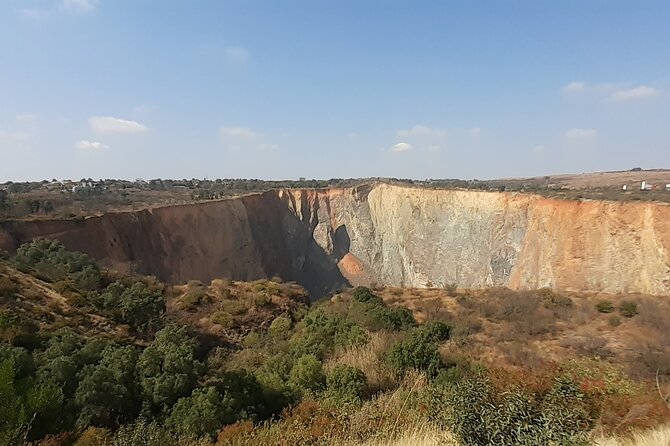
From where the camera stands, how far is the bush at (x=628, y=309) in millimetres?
17984

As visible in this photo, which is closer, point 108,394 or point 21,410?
point 21,410

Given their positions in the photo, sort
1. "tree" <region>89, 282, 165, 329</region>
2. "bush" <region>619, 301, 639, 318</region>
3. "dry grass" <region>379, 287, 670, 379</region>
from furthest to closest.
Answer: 1. "bush" <region>619, 301, 639, 318</region>
2. "tree" <region>89, 282, 165, 329</region>
3. "dry grass" <region>379, 287, 670, 379</region>

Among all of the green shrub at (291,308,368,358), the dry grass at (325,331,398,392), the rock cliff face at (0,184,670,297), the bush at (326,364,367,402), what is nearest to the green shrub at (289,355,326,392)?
the bush at (326,364,367,402)

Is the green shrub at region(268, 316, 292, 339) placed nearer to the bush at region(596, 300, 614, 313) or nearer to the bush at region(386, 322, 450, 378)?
the bush at region(386, 322, 450, 378)

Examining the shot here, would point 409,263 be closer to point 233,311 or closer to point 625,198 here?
point 625,198

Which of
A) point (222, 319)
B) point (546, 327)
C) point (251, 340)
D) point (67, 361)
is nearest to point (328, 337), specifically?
point (251, 340)

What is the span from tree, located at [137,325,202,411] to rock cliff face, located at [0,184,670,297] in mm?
18746

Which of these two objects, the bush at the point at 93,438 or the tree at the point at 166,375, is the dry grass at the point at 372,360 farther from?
the bush at the point at 93,438

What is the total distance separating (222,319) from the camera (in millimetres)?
17266

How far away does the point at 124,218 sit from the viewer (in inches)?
1083

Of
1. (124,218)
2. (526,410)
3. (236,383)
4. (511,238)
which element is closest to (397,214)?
(511,238)

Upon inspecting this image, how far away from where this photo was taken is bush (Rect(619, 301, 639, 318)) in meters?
18.0

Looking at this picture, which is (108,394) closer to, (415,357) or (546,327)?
(415,357)

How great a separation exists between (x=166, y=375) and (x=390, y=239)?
40079mm
